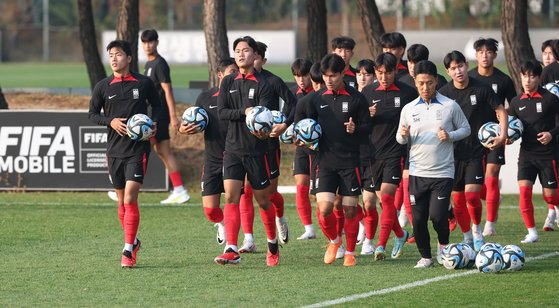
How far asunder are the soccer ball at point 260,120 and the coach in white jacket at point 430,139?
1187 millimetres

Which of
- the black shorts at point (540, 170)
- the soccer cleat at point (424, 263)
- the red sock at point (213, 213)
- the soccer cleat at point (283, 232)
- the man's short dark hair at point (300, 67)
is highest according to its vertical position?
the man's short dark hair at point (300, 67)

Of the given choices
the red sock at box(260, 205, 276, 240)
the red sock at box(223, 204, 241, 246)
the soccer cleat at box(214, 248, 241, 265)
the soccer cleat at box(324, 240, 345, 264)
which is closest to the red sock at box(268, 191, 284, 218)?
the red sock at box(260, 205, 276, 240)

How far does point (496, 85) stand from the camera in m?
13.6

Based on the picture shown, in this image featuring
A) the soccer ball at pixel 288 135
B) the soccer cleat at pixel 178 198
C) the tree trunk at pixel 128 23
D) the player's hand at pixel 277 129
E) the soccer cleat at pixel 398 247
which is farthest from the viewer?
the tree trunk at pixel 128 23

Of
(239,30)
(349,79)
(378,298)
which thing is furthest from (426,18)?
(378,298)

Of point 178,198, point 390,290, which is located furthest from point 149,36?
point 390,290

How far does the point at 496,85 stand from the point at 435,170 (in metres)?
2.47

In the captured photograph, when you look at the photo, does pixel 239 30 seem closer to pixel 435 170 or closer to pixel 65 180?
pixel 65 180

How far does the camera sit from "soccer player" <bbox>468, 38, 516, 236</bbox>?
13.4 m

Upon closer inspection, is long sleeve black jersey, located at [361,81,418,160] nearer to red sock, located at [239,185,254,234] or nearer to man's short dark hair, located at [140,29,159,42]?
red sock, located at [239,185,254,234]

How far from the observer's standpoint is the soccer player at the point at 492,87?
44.0 feet

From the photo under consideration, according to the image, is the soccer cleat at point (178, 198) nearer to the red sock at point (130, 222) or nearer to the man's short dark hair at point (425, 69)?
the red sock at point (130, 222)

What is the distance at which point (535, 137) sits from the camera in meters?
14.1

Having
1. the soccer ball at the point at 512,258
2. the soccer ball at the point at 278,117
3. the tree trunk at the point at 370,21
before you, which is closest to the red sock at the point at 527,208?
the soccer ball at the point at 512,258
